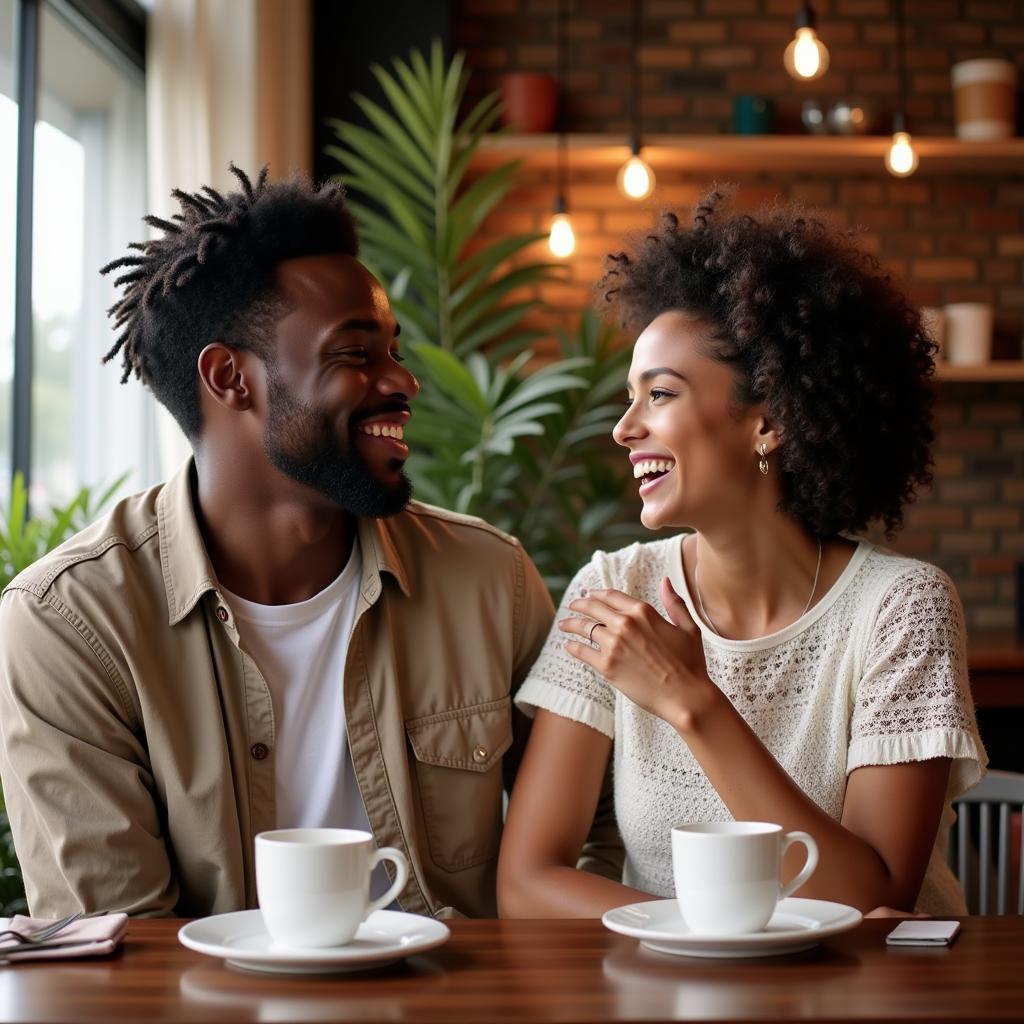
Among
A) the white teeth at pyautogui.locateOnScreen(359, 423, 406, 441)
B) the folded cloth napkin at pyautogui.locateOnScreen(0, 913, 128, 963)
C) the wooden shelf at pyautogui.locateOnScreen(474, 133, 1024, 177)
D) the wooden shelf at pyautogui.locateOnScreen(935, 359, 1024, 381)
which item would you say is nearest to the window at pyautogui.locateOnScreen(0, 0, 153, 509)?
the wooden shelf at pyautogui.locateOnScreen(474, 133, 1024, 177)

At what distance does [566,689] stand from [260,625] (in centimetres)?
40

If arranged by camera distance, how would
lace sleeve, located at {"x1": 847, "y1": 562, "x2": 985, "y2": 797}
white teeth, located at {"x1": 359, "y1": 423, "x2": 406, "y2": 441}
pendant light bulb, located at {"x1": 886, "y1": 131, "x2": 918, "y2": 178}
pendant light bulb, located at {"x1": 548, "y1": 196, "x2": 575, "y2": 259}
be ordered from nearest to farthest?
lace sleeve, located at {"x1": 847, "y1": 562, "x2": 985, "y2": 797}
white teeth, located at {"x1": 359, "y1": 423, "x2": 406, "y2": 441}
pendant light bulb, located at {"x1": 548, "y1": 196, "x2": 575, "y2": 259}
pendant light bulb, located at {"x1": 886, "y1": 131, "x2": 918, "y2": 178}

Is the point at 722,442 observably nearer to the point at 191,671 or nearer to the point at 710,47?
the point at 191,671

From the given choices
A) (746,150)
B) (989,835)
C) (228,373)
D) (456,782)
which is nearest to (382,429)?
(228,373)

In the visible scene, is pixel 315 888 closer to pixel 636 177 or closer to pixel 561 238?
pixel 561 238

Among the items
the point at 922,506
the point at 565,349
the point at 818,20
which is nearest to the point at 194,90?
the point at 565,349

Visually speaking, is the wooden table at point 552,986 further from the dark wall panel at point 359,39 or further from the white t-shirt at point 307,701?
the dark wall panel at point 359,39

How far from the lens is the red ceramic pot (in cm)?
455

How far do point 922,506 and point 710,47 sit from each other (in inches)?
68.5

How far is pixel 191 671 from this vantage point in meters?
1.68

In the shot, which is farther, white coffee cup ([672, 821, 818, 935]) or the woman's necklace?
the woman's necklace

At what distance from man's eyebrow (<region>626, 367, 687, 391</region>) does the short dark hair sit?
45 cm

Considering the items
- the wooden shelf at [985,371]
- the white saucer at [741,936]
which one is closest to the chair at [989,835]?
the white saucer at [741,936]

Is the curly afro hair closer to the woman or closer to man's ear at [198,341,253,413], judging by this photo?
the woman
